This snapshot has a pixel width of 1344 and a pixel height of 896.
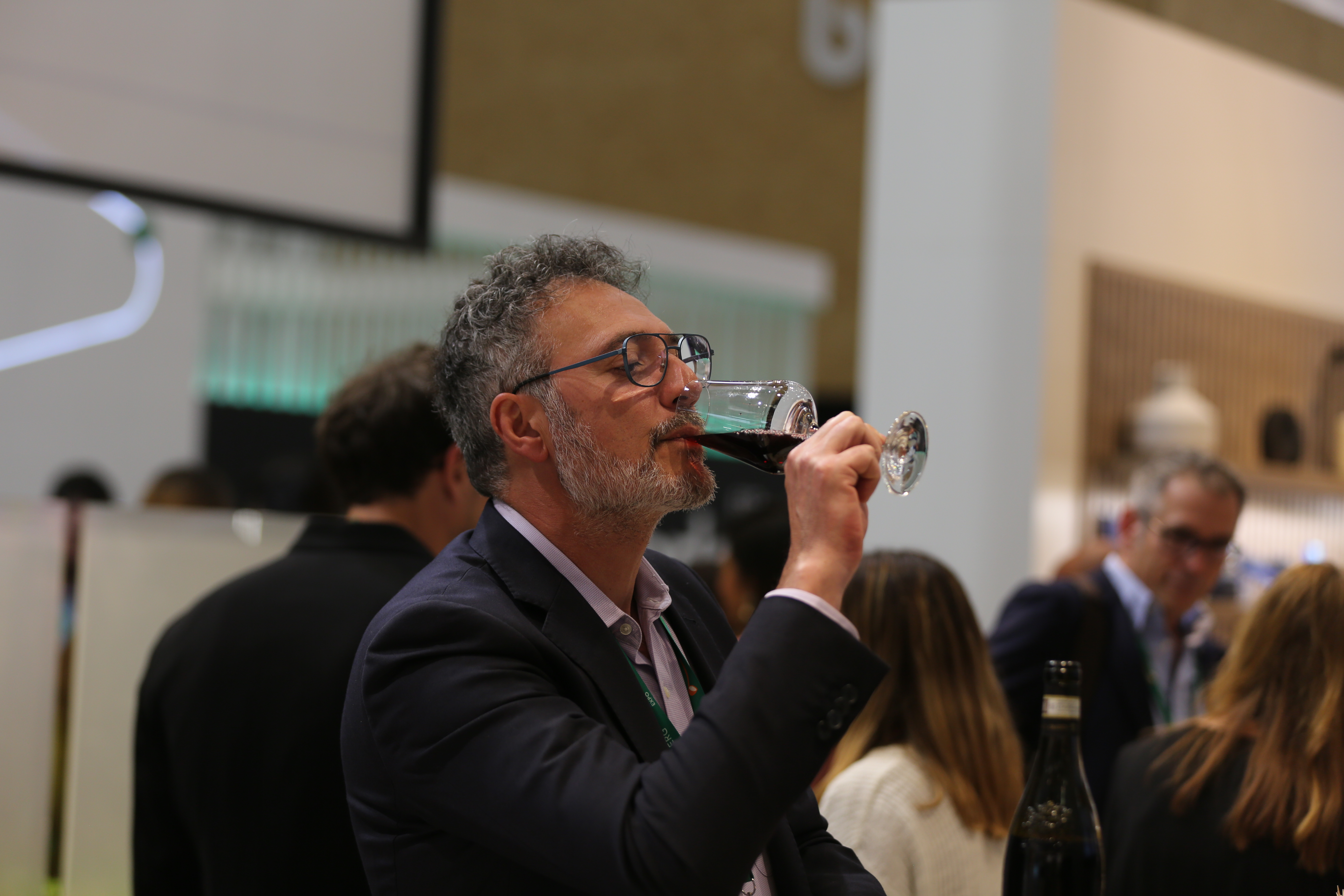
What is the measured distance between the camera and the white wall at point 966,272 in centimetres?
466

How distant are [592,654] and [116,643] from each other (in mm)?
2031

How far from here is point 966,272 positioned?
15.8 ft

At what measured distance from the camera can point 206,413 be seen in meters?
9.19

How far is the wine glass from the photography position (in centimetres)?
146

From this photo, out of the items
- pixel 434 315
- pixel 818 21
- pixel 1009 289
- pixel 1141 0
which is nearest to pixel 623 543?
pixel 1009 289

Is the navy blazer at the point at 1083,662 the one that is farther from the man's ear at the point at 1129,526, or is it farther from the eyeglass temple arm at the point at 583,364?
the eyeglass temple arm at the point at 583,364

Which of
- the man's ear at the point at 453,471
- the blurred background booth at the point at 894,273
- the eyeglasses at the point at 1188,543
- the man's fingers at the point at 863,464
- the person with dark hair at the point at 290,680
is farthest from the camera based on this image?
the eyeglasses at the point at 1188,543

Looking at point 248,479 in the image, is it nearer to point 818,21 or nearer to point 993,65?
point 993,65

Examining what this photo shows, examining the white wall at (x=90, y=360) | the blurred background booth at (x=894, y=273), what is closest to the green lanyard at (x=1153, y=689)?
the blurred background booth at (x=894, y=273)

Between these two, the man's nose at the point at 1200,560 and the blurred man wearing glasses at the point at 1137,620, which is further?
the man's nose at the point at 1200,560

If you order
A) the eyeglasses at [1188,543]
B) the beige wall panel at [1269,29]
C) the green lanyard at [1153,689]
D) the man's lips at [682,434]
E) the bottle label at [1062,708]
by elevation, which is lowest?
the green lanyard at [1153,689]

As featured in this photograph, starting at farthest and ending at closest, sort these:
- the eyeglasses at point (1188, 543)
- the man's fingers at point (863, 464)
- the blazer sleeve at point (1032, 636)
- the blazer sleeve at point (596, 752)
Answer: the eyeglasses at point (1188, 543), the blazer sleeve at point (1032, 636), the man's fingers at point (863, 464), the blazer sleeve at point (596, 752)

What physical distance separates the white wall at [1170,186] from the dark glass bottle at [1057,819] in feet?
9.95

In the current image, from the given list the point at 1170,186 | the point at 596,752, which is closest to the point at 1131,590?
the point at 1170,186
